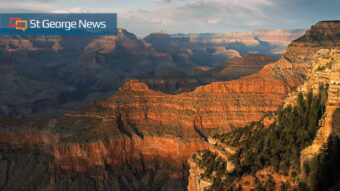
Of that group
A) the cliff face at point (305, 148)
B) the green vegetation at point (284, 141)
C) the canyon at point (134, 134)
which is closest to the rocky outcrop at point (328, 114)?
the cliff face at point (305, 148)

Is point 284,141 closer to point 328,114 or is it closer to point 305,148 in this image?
point 305,148

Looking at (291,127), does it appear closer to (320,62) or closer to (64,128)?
(320,62)

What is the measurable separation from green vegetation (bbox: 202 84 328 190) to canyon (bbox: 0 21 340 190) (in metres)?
36.8

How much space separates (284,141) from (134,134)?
47122 mm

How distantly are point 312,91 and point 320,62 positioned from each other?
259 cm

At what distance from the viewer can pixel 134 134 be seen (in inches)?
2864

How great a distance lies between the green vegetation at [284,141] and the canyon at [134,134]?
121 ft

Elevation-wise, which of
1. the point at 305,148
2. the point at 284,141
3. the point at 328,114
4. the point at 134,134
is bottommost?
the point at 134,134

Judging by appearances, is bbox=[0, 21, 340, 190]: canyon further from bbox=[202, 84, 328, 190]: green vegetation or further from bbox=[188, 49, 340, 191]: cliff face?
bbox=[202, 84, 328, 190]: green vegetation

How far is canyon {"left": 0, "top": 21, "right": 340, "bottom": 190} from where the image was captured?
6706 centimetres

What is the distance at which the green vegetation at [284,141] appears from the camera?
27.1 metres

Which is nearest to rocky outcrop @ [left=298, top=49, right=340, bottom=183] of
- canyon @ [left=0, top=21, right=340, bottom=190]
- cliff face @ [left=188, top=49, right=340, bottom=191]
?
cliff face @ [left=188, top=49, right=340, bottom=191]

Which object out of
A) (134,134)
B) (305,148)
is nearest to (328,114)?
(305,148)

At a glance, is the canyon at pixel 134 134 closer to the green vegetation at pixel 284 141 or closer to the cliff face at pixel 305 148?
the cliff face at pixel 305 148
